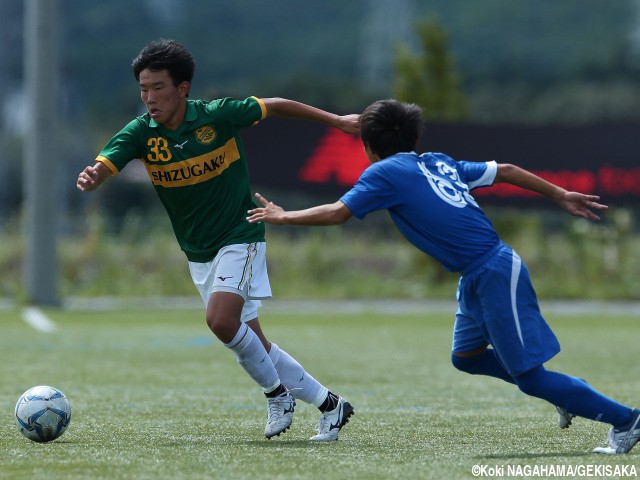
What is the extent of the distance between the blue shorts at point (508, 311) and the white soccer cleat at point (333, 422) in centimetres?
124

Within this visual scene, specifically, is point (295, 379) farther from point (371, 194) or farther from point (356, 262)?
point (356, 262)

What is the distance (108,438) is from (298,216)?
181 centimetres

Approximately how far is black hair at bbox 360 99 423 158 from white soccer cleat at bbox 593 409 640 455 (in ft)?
5.77

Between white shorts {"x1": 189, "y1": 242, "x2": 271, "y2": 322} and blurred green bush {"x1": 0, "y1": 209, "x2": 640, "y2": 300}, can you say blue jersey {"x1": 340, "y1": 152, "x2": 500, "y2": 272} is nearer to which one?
white shorts {"x1": 189, "y1": 242, "x2": 271, "y2": 322}

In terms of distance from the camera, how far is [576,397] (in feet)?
20.2

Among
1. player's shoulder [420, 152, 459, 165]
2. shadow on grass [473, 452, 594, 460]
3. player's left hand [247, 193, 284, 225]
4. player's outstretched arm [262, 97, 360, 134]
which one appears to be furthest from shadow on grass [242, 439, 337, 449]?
player's outstretched arm [262, 97, 360, 134]

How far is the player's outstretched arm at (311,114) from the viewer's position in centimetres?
715

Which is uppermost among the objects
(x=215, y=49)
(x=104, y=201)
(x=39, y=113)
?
(x=215, y=49)

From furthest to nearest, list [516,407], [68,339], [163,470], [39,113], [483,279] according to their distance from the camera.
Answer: [39,113] < [68,339] < [516,407] < [483,279] < [163,470]

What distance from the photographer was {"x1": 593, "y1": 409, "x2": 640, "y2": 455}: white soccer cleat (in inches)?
242

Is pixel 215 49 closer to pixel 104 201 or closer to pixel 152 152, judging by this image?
pixel 104 201

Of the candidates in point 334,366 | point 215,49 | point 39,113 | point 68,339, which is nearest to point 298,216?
point 334,366

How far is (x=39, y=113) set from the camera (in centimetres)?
2108


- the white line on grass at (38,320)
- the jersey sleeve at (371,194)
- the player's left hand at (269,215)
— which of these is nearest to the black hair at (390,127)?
the jersey sleeve at (371,194)
